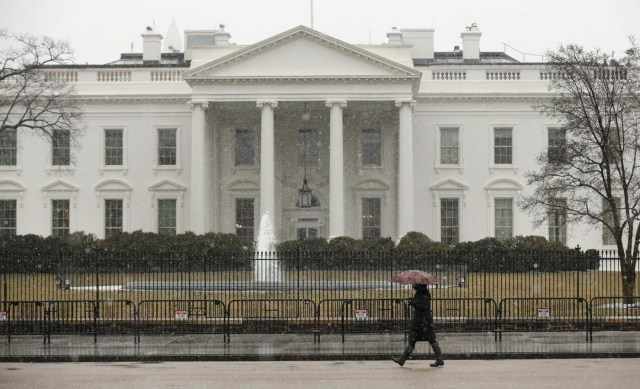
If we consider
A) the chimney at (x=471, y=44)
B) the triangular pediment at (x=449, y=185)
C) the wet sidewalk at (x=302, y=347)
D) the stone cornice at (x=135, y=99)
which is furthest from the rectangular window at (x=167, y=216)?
the wet sidewalk at (x=302, y=347)

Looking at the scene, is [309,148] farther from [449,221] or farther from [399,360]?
[399,360]

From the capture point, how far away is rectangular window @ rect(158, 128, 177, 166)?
191ft

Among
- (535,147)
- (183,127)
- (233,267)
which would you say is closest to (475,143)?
(535,147)

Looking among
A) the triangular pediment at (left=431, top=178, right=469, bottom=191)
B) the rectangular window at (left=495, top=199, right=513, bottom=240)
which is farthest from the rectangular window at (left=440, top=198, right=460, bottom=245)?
the rectangular window at (left=495, top=199, right=513, bottom=240)

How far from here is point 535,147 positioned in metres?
57.4

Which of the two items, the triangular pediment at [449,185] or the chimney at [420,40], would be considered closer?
the triangular pediment at [449,185]

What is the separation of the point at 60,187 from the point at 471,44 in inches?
997

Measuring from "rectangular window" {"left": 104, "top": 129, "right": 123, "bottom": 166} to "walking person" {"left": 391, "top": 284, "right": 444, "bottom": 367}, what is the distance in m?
41.0

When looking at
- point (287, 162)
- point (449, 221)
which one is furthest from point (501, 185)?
point (287, 162)

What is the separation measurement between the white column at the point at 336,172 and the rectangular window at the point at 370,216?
4.79m

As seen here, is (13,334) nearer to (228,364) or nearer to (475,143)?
(228,364)

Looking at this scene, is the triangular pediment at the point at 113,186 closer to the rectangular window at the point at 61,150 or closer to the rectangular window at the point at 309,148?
the rectangular window at the point at 61,150

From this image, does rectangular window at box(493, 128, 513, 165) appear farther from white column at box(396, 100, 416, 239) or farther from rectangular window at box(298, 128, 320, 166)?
rectangular window at box(298, 128, 320, 166)

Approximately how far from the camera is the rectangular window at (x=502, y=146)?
57812 millimetres
